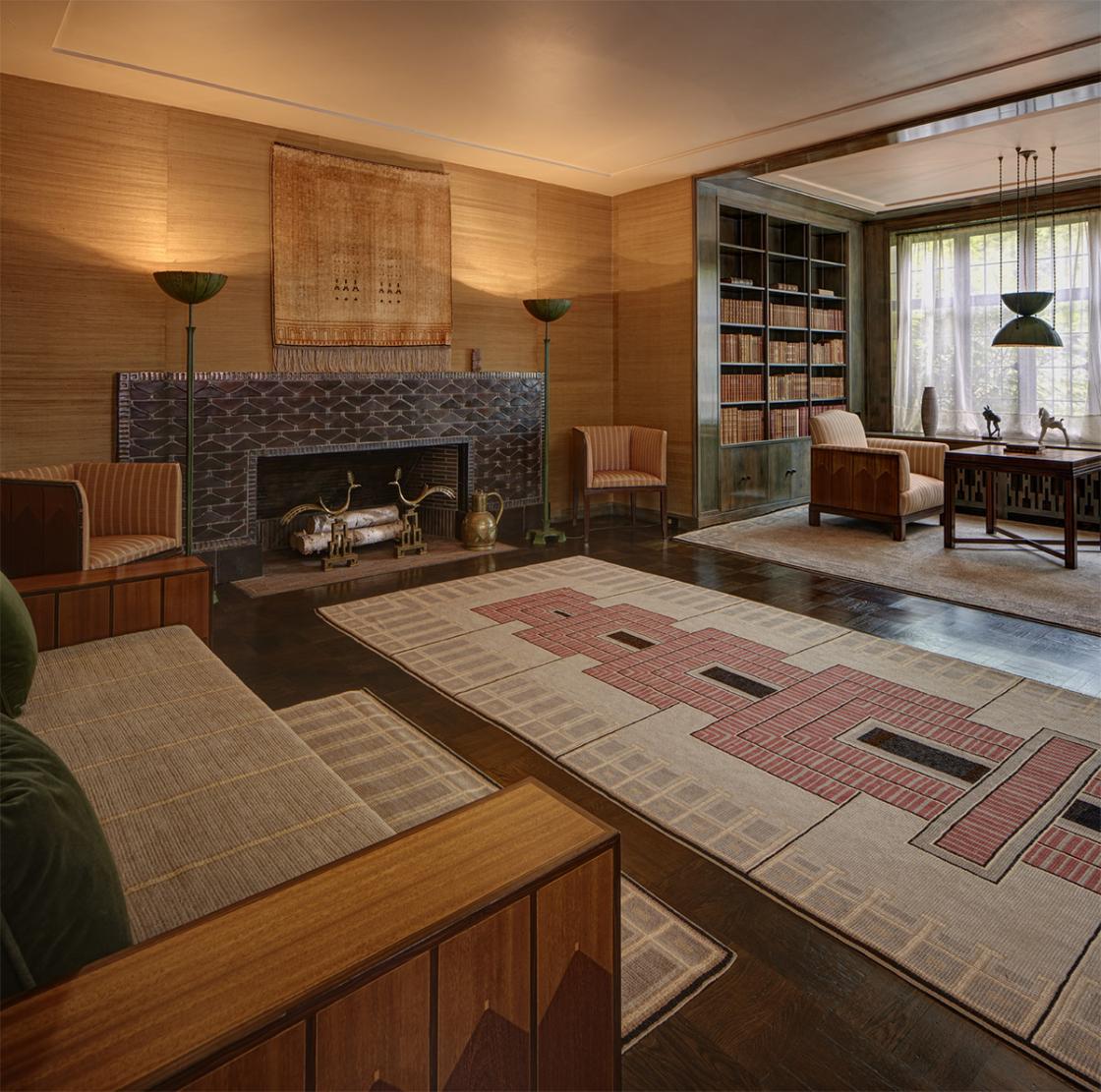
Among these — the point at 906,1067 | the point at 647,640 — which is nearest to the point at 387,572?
the point at 647,640

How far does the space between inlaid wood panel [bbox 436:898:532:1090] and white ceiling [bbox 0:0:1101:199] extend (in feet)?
12.0

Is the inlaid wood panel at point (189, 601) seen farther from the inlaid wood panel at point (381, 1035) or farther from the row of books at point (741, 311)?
the row of books at point (741, 311)

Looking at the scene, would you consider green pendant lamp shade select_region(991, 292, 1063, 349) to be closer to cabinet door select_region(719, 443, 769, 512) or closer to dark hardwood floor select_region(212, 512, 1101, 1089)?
Answer: cabinet door select_region(719, 443, 769, 512)

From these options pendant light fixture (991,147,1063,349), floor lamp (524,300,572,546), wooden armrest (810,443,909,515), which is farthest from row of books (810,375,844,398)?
floor lamp (524,300,572,546)

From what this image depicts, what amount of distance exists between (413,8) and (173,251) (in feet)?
6.98

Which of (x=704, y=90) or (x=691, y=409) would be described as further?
(x=691, y=409)

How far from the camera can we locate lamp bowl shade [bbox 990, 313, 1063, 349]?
17.8 feet

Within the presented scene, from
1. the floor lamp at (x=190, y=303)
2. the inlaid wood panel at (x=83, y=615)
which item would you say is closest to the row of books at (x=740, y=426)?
the floor lamp at (x=190, y=303)

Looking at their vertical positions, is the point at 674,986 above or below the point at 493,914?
below

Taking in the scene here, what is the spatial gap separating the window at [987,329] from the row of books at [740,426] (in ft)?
6.26

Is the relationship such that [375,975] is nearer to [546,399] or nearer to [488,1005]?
Answer: [488,1005]

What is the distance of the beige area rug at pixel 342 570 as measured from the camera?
500 centimetres

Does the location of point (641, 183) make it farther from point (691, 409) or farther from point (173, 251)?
point (173, 251)

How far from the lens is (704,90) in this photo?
4477mm
